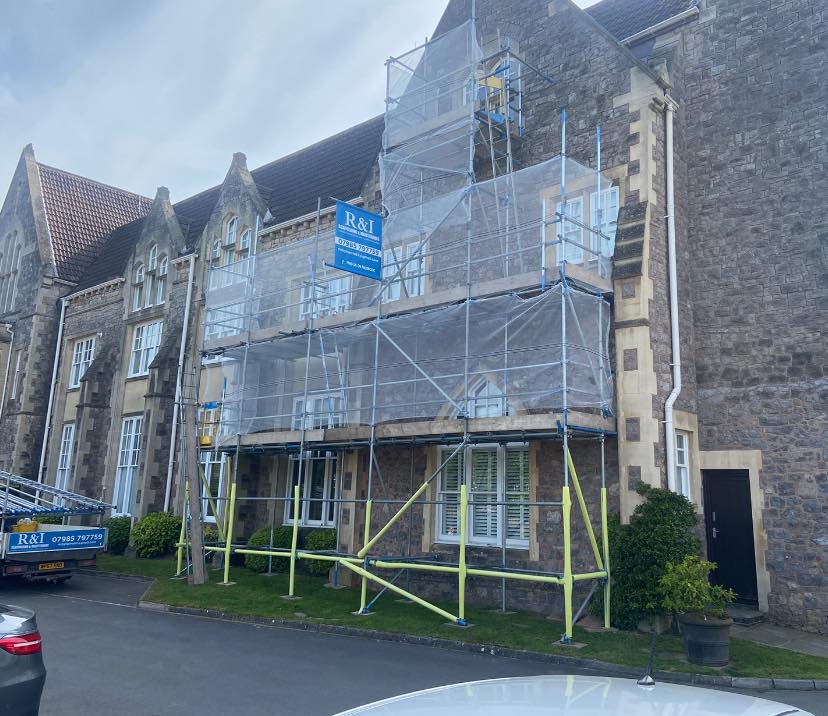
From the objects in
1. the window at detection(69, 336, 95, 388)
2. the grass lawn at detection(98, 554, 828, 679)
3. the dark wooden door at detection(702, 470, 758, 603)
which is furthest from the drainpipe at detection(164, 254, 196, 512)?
the dark wooden door at detection(702, 470, 758, 603)

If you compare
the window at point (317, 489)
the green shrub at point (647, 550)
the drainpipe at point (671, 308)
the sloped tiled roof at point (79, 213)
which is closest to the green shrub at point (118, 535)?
the window at point (317, 489)

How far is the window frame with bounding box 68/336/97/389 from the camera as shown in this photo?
29.0 meters

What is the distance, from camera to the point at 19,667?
5672mm

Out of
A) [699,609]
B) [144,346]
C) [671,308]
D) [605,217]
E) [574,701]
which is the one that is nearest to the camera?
[574,701]

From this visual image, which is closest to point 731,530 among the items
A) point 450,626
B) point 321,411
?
point 450,626

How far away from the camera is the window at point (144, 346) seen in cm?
2583

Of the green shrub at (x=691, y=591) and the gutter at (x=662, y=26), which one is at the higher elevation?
the gutter at (x=662, y=26)

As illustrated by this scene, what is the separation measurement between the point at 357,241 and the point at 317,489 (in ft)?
22.3

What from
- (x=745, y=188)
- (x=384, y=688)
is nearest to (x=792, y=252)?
(x=745, y=188)

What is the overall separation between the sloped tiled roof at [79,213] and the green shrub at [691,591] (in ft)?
92.6

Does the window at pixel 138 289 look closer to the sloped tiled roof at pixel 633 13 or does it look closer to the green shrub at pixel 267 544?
the green shrub at pixel 267 544

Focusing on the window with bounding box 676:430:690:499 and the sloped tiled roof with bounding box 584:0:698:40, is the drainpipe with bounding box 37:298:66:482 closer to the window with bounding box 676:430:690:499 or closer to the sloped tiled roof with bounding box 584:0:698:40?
the sloped tiled roof with bounding box 584:0:698:40

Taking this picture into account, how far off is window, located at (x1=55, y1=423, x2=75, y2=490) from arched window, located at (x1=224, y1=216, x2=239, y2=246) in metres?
10.1

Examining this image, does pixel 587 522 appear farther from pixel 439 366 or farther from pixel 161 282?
pixel 161 282
